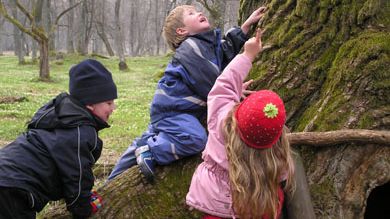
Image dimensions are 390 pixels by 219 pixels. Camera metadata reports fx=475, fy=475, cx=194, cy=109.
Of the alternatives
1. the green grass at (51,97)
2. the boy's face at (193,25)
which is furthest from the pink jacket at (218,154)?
the green grass at (51,97)

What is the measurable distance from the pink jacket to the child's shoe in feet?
1.49

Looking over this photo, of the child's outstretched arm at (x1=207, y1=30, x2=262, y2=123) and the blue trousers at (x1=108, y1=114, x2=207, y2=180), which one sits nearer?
the child's outstretched arm at (x1=207, y1=30, x2=262, y2=123)

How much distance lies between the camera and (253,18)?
3.60 metres

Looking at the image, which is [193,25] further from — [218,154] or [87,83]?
[218,154]

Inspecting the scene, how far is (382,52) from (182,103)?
1.33m

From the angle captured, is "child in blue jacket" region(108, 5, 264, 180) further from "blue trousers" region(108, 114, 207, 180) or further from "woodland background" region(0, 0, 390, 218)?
"woodland background" region(0, 0, 390, 218)

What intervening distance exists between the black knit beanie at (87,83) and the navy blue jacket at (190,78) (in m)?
0.42

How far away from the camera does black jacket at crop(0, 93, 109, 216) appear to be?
9.71ft

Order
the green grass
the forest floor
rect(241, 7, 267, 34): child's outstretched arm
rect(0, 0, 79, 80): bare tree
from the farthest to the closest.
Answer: rect(0, 0, 79, 80): bare tree < the green grass < the forest floor < rect(241, 7, 267, 34): child's outstretched arm

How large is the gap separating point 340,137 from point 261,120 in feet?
2.25

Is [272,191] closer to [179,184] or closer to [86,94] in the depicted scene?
[179,184]

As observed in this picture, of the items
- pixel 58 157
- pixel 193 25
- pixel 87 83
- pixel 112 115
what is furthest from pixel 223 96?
pixel 112 115

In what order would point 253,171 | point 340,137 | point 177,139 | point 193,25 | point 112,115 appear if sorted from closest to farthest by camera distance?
point 253,171 → point 340,137 → point 177,139 → point 193,25 → point 112,115

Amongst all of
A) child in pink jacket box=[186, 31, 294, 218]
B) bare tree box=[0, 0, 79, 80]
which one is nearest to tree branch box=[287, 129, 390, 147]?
child in pink jacket box=[186, 31, 294, 218]
